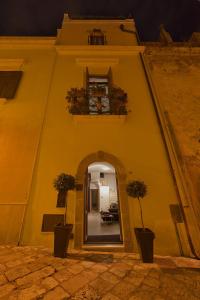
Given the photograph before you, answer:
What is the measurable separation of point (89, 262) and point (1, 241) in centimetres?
271

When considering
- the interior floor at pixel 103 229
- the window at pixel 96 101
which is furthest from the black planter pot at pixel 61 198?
the window at pixel 96 101

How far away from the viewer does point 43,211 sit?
531 cm

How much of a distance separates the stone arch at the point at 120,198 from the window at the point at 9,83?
441 cm

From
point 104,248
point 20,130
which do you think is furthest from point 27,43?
point 104,248

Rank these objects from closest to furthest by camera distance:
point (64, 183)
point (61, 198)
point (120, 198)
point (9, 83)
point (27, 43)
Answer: point (64, 183) < point (61, 198) < point (120, 198) < point (9, 83) < point (27, 43)

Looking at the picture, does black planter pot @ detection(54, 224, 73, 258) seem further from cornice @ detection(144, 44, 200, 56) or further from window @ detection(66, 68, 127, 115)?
cornice @ detection(144, 44, 200, 56)

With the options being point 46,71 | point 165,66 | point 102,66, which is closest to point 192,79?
point 165,66

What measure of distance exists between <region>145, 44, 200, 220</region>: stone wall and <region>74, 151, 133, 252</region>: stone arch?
211 cm

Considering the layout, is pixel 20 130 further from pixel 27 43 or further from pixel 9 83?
pixel 27 43

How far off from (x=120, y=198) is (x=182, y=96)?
530 centimetres

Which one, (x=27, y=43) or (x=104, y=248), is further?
(x=27, y=43)

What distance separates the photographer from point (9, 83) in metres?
7.74

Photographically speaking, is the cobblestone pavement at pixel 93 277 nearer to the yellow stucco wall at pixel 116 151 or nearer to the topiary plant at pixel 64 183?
the yellow stucco wall at pixel 116 151

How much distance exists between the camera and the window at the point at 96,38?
9.58 m
